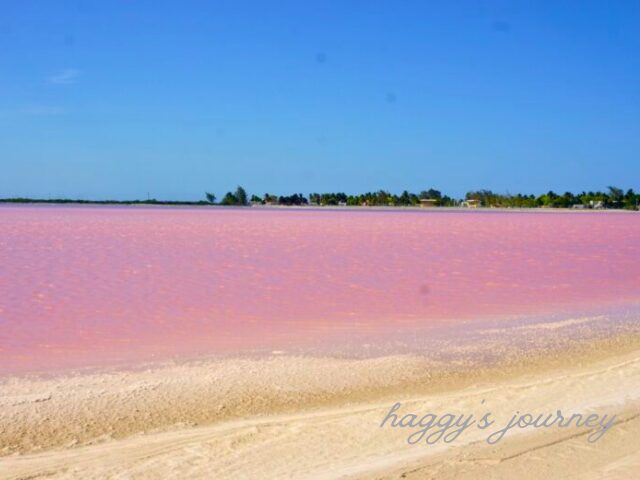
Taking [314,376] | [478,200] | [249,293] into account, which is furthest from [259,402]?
[478,200]

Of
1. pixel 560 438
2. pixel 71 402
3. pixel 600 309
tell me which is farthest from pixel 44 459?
pixel 600 309

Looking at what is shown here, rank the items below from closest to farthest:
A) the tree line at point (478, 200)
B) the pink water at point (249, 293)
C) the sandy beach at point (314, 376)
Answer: the sandy beach at point (314, 376)
the pink water at point (249, 293)
the tree line at point (478, 200)

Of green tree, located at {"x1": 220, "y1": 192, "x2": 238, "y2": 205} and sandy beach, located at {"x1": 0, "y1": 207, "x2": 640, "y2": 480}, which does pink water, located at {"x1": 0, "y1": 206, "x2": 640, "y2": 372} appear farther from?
green tree, located at {"x1": 220, "y1": 192, "x2": 238, "y2": 205}

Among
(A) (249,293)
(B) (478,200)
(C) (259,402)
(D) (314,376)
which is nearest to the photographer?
(C) (259,402)

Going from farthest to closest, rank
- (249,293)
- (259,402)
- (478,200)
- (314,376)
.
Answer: (478,200) → (249,293) → (314,376) → (259,402)

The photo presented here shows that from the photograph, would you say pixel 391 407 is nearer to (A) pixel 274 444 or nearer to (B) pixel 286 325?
(A) pixel 274 444

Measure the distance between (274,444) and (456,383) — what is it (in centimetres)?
225

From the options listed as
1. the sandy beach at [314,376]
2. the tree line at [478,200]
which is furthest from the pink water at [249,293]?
the tree line at [478,200]

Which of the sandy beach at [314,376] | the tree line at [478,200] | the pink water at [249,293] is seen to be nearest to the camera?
the sandy beach at [314,376]

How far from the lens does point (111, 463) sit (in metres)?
4.20

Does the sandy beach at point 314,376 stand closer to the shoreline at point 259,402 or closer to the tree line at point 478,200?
the shoreline at point 259,402

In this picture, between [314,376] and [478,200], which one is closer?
[314,376]

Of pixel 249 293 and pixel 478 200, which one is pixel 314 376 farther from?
pixel 478 200

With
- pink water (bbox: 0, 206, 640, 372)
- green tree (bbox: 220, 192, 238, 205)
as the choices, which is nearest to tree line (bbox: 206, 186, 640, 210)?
green tree (bbox: 220, 192, 238, 205)
